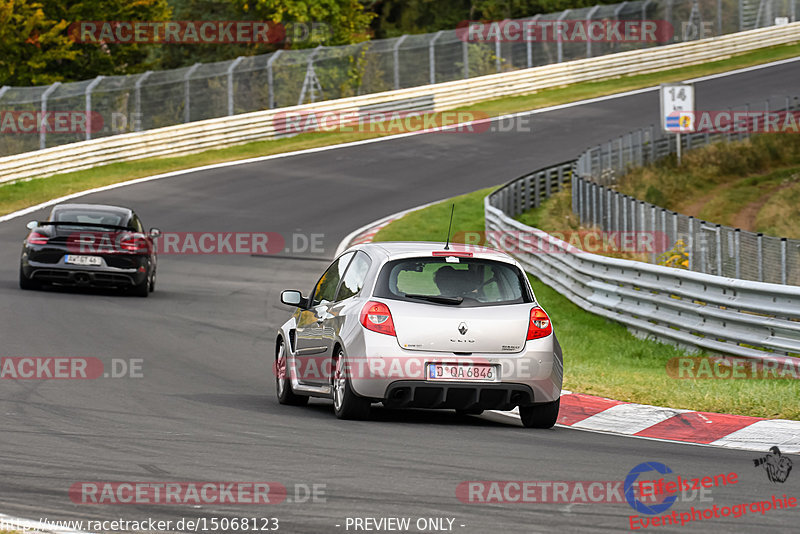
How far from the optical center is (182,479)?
7.29 metres

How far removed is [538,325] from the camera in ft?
33.0

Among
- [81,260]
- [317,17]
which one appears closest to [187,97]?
[317,17]

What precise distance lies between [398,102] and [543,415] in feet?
121

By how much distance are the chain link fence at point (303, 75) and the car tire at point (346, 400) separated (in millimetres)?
26966

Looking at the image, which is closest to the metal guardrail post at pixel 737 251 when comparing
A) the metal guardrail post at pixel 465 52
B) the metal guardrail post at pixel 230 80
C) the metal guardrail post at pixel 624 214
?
the metal guardrail post at pixel 624 214

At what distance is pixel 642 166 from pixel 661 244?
671 inches

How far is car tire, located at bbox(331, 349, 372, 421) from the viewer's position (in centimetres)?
1001

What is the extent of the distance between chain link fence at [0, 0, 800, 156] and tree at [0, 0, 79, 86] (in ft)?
32.9

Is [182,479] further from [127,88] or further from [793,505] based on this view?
[127,88]

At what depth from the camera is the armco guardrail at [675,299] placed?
1294cm

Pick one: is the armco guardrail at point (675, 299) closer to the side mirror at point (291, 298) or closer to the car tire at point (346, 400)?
the car tire at point (346, 400)

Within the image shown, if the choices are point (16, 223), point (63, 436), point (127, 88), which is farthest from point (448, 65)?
point (63, 436)

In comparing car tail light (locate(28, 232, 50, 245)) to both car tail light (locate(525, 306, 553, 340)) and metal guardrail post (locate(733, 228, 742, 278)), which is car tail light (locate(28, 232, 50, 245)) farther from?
car tail light (locate(525, 306, 553, 340))

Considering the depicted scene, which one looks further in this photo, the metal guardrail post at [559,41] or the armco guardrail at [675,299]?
the metal guardrail post at [559,41]
